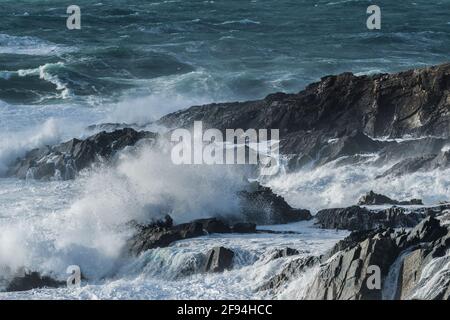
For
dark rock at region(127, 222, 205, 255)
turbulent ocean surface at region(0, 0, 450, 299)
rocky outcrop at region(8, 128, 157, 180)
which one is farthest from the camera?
rocky outcrop at region(8, 128, 157, 180)

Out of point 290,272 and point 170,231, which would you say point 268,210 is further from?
point 290,272

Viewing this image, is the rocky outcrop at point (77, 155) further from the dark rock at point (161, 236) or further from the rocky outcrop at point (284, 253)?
the rocky outcrop at point (284, 253)

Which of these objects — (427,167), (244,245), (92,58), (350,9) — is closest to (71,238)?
(244,245)

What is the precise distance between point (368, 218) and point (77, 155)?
12.6 m

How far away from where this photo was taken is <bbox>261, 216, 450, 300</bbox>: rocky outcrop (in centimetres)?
2188

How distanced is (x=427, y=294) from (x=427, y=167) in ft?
40.0

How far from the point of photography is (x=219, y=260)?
25578 mm

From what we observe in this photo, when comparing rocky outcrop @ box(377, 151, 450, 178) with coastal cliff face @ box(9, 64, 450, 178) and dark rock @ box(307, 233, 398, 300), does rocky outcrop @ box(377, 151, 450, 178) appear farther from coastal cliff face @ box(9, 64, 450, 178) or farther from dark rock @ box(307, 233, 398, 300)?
dark rock @ box(307, 233, 398, 300)

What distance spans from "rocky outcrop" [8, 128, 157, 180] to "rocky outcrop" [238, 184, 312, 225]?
7.00 metres

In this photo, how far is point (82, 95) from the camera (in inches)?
1933

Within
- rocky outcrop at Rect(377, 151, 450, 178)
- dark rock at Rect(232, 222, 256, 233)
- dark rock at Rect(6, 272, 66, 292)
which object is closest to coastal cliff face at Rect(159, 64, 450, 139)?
rocky outcrop at Rect(377, 151, 450, 178)

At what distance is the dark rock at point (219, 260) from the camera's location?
25.5 metres

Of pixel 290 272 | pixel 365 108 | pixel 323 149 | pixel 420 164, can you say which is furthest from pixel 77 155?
pixel 290 272

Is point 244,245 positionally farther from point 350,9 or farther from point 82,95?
point 350,9
